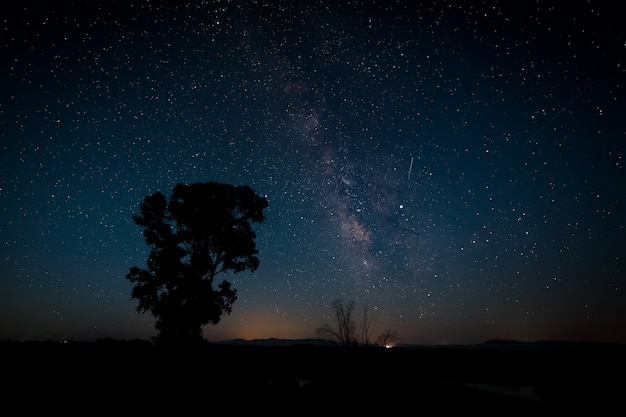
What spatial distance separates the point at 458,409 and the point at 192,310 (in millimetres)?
16589

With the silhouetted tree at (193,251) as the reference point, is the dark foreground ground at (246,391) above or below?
below

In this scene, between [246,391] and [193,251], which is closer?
[246,391]

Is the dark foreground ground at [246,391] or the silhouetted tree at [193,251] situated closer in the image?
the dark foreground ground at [246,391]

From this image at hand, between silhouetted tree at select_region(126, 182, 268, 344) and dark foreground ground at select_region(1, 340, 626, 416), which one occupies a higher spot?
silhouetted tree at select_region(126, 182, 268, 344)

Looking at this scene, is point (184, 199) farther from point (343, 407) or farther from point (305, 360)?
point (343, 407)

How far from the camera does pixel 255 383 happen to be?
7285 millimetres

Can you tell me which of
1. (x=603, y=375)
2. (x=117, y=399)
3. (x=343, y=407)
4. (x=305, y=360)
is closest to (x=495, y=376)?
(x=603, y=375)

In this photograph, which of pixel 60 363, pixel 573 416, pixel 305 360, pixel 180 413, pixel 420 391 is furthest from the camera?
pixel 305 360

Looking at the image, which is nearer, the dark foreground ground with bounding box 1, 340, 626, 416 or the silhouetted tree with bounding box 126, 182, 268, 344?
the dark foreground ground with bounding box 1, 340, 626, 416

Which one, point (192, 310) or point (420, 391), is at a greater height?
point (192, 310)

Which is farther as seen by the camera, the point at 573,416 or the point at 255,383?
the point at 255,383

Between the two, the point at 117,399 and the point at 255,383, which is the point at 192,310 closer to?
the point at 255,383

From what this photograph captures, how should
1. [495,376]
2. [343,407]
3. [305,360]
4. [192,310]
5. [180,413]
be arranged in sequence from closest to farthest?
[180,413] < [343,407] < [495,376] < [305,360] < [192,310]

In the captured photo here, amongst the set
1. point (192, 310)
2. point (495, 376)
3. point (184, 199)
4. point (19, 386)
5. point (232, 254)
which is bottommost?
point (495, 376)
